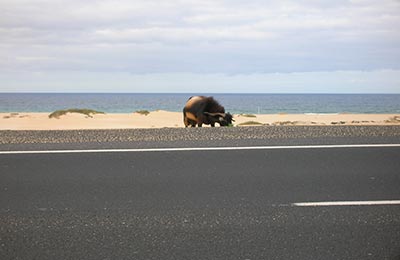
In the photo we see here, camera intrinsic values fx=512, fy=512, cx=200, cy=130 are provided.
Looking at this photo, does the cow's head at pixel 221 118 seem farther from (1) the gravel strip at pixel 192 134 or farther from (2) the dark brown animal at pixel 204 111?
(1) the gravel strip at pixel 192 134

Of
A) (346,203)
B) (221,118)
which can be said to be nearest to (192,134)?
(346,203)

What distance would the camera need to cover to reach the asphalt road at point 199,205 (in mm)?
4082

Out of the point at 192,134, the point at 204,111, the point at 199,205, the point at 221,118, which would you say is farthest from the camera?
the point at 204,111

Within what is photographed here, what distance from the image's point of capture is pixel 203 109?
14.8 meters

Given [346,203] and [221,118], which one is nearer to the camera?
[346,203]

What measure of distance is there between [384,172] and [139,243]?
3623 mm

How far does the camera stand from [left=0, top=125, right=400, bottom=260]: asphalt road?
13.4 feet

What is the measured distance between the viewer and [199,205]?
5.14 meters

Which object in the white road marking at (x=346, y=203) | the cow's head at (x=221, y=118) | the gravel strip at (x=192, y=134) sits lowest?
the white road marking at (x=346, y=203)

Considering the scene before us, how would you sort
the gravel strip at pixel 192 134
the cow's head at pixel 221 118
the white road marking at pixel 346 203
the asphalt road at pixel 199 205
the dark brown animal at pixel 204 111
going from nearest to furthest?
the asphalt road at pixel 199 205 → the white road marking at pixel 346 203 → the gravel strip at pixel 192 134 → the cow's head at pixel 221 118 → the dark brown animal at pixel 204 111

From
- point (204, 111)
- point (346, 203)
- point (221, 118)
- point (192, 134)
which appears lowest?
point (346, 203)

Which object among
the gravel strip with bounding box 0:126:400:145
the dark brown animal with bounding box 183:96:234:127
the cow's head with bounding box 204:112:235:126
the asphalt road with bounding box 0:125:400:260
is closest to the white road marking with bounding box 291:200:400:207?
the asphalt road with bounding box 0:125:400:260

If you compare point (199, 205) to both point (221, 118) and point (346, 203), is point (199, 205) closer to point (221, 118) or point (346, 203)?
point (346, 203)

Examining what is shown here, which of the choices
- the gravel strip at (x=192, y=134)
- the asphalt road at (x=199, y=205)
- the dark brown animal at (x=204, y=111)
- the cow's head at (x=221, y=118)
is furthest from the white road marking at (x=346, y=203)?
the dark brown animal at (x=204, y=111)
